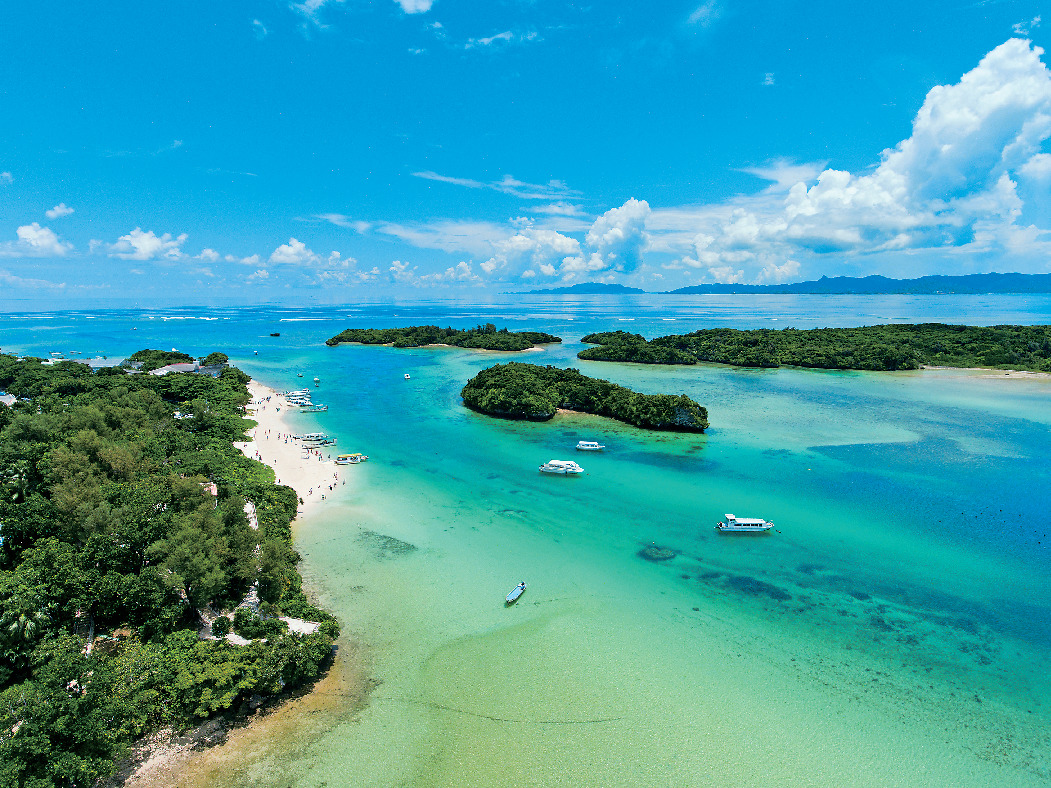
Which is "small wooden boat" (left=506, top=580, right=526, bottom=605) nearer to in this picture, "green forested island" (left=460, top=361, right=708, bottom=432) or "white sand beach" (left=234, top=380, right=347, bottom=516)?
"white sand beach" (left=234, top=380, right=347, bottom=516)

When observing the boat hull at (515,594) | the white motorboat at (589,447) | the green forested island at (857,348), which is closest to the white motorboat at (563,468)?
the white motorboat at (589,447)

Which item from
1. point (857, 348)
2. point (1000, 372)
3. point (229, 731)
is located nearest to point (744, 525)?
point (229, 731)

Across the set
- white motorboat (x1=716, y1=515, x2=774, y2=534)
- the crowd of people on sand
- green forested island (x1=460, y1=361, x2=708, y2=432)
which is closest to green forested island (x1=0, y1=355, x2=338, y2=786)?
the crowd of people on sand

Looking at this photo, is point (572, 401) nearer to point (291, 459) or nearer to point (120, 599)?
point (291, 459)

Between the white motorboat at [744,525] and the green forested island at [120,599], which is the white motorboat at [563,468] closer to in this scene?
the white motorboat at [744,525]

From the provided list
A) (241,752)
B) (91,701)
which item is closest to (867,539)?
(241,752)

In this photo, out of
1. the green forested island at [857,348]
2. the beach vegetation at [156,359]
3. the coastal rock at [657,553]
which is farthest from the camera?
the green forested island at [857,348]
